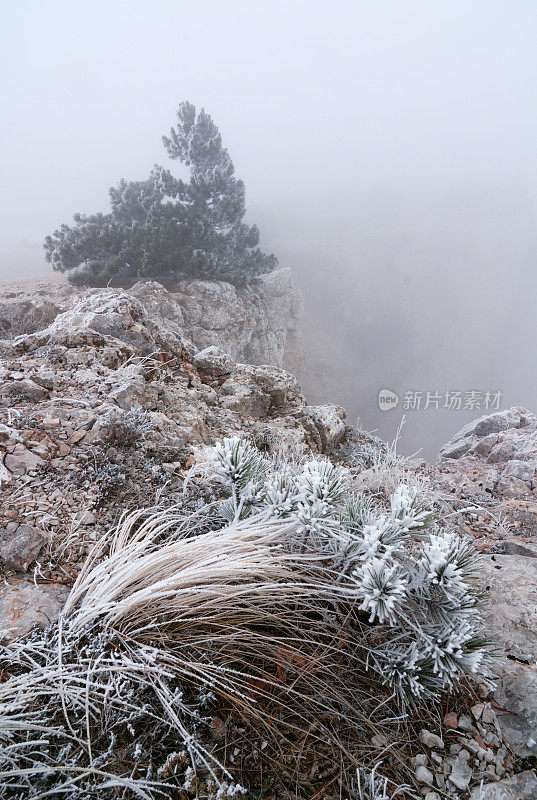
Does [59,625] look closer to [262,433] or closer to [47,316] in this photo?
[262,433]

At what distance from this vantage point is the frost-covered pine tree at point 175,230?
12.3 meters

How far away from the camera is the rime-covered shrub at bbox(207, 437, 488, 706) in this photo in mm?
1278

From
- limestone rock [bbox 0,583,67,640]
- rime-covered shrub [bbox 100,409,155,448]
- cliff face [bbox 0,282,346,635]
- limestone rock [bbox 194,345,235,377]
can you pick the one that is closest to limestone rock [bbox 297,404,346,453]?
cliff face [bbox 0,282,346,635]

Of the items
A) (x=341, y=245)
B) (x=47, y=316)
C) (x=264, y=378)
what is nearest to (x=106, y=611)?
(x=264, y=378)

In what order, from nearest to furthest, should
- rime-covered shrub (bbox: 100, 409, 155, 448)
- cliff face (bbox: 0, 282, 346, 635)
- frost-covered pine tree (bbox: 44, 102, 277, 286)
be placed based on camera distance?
cliff face (bbox: 0, 282, 346, 635) → rime-covered shrub (bbox: 100, 409, 155, 448) → frost-covered pine tree (bbox: 44, 102, 277, 286)

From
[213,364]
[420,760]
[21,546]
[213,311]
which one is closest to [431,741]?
[420,760]

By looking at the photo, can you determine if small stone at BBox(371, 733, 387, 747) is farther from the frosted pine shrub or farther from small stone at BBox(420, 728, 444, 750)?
small stone at BBox(420, 728, 444, 750)

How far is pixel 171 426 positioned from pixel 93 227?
1217 cm

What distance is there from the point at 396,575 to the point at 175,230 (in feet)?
42.6

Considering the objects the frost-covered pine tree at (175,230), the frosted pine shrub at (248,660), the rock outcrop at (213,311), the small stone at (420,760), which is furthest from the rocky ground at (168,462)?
the frost-covered pine tree at (175,230)

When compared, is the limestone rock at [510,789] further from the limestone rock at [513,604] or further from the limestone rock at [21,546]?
the limestone rock at [21,546]

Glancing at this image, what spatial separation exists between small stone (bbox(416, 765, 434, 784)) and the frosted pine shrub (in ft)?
0.10

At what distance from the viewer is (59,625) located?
127 centimetres

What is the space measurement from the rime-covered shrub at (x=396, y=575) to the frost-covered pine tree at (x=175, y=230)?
11770mm
